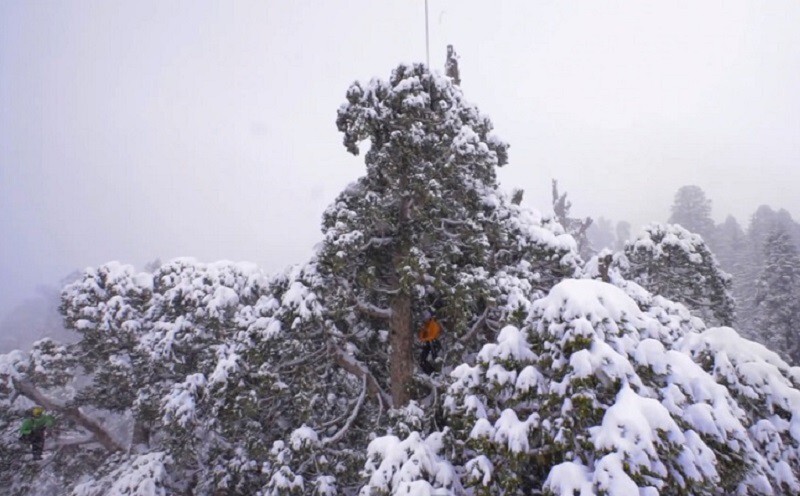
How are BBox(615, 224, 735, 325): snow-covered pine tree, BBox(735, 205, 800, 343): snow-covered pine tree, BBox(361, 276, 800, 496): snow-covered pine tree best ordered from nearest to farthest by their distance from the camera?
BBox(361, 276, 800, 496): snow-covered pine tree → BBox(615, 224, 735, 325): snow-covered pine tree → BBox(735, 205, 800, 343): snow-covered pine tree

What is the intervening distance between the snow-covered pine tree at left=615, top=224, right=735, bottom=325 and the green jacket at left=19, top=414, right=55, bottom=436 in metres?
16.4

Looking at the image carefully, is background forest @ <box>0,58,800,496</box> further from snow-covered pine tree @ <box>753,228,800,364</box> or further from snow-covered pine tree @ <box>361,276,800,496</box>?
snow-covered pine tree @ <box>753,228,800,364</box>

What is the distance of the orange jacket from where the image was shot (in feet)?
29.6

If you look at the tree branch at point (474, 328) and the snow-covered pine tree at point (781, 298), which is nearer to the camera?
the tree branch at point (474, 328)

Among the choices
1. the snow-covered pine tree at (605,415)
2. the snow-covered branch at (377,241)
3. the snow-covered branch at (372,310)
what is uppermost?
the snow-covered branch at (377,241)

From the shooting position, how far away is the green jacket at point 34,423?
11.5 m

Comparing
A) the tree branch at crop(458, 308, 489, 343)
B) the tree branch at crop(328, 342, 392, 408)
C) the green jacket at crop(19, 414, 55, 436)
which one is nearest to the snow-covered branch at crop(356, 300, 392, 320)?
the tree branch at crop(328, 342, 392, 408)

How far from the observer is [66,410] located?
40.2 feet

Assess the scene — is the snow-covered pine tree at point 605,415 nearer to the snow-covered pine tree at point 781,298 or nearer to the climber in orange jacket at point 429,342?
the climber in orange jacket at point 429,342

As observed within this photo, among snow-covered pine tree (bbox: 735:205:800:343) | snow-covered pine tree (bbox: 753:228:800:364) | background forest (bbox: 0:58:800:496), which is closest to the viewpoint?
background forest (bbox: 0:58:800:496)

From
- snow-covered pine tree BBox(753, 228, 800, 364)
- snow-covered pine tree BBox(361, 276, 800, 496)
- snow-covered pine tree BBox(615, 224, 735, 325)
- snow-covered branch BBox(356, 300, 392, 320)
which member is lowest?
snow-covered pine tree BBox(361, 276, 800, 496)

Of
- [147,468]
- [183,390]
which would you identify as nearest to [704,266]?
[183,390]

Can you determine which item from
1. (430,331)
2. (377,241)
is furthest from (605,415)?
(377,241)

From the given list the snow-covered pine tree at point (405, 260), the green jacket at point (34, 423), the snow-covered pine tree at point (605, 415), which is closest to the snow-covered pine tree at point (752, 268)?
the snow-covered pine tree at point (405, 260)
